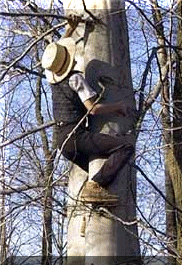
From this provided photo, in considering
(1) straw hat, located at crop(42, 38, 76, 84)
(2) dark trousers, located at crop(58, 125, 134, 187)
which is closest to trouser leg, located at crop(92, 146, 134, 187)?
(2) dark trousers, located at crop(58, 125, 134, 187)

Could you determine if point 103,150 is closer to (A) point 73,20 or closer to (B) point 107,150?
(B) point 107,150

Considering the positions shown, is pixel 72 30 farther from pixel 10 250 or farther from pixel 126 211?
pixel 10 250

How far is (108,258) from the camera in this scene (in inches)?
101

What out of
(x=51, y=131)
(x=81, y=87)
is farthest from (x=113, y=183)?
(x=51, y=131)

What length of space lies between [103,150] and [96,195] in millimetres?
190

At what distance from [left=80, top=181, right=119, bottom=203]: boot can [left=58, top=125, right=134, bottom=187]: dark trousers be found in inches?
1.0

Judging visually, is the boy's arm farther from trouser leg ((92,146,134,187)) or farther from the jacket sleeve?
trouser leg ((92,146,134,187))

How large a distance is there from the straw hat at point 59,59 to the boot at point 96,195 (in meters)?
0.47

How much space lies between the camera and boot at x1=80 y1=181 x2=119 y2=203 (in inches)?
101

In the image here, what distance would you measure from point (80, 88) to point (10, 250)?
198 inches

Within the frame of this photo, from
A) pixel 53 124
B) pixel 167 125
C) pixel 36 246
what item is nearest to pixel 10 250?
pixel 36 246

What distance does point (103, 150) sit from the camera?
8.64ft

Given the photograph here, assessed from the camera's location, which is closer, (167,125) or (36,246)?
(167,125)

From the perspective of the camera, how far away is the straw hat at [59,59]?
2691 millimetres
